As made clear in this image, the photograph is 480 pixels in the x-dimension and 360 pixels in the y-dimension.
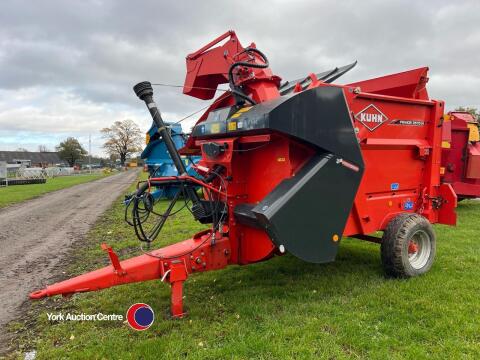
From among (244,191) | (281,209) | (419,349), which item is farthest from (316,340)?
(244,191)

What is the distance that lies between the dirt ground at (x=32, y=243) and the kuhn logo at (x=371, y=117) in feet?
13.0

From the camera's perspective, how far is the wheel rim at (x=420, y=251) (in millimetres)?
4562

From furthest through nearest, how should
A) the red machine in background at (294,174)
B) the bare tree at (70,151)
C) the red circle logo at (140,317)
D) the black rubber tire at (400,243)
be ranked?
the bare tree at (70,151)
the black rubber tire at (400,243)
the red machine in background at (294,174)
the red circle logo at (140,317)

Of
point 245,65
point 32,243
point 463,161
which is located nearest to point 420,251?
point 245,65

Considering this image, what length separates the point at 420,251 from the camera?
15.4 feet

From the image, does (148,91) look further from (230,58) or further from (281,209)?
(281,209)

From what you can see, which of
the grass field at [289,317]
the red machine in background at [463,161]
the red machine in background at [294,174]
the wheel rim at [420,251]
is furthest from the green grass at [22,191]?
the red machine in background at [463,161]

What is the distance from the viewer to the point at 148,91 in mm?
4211

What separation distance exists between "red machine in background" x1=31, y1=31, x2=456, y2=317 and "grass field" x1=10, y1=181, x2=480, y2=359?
382 mm

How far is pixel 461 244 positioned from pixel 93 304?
5408 millimetres

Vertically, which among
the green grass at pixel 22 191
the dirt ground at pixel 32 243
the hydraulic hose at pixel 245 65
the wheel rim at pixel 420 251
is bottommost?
the green grass at pixel 22 191

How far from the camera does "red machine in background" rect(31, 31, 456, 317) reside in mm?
3492
